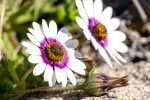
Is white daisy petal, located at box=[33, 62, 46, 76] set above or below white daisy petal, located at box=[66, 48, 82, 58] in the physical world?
below

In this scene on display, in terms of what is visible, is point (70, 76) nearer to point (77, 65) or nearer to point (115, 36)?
point (77, 65)

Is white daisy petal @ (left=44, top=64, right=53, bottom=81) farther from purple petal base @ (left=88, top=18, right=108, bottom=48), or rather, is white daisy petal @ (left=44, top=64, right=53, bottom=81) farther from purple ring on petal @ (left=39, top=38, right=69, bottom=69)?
purple petal base @ (left=88, top=18, right=108, bottom=48)

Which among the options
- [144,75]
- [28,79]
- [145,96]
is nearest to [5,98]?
[28,79]

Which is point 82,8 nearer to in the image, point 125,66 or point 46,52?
point 46,52

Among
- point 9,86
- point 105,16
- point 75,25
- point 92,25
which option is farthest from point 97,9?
point 75,25

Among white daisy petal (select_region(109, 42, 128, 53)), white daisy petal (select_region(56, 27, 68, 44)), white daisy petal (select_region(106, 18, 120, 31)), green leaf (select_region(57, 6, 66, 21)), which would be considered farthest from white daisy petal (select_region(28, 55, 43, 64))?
green leaf (select_region(57, 6, 66, 21))

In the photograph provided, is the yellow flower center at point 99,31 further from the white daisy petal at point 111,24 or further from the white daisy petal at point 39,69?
the white daisy petal at point 39,69
